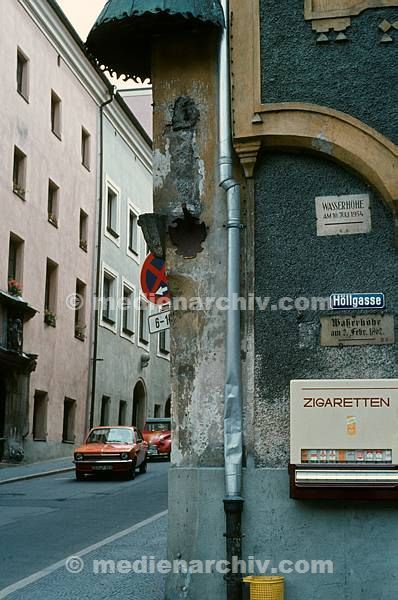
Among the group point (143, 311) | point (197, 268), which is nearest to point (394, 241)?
Result: point (197, 268)

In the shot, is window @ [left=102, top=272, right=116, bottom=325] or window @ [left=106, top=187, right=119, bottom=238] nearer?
window @ [left=102, top=272, right=116, bottom=325]

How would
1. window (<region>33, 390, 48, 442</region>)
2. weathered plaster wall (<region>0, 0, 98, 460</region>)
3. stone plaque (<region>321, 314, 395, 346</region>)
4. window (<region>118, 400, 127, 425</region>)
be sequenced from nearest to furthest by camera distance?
stone plaque (<region>321, 314, 395, 346</region>), weathered plaster wall (<region>0, 0, 98, 460</region>), window (<region>33, 390, 48, 442</region>), window (<region>118, 400, 127, 425</region>)

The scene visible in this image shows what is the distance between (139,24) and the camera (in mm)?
8062

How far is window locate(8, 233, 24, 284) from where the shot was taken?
93.7 ft

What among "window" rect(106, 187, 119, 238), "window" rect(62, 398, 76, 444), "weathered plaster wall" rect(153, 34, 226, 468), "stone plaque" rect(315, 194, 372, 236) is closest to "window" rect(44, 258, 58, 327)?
"window" rect(62, 398, 76, 444)

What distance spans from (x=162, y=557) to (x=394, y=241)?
4.94m

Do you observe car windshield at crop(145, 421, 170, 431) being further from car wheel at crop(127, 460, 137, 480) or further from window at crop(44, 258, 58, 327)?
car wheel at crop(127, 460, 137, 480)

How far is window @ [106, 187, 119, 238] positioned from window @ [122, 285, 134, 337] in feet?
8.62

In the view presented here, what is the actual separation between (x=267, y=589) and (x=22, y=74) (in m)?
25.2

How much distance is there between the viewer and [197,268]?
7984mm

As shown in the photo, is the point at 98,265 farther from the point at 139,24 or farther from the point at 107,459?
the point at 139,24

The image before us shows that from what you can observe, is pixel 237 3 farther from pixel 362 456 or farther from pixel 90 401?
pixel 90 401

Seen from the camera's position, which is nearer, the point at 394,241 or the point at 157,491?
the point at 394,241

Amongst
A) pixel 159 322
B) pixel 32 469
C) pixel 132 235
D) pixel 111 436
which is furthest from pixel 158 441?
pixel 159 322
